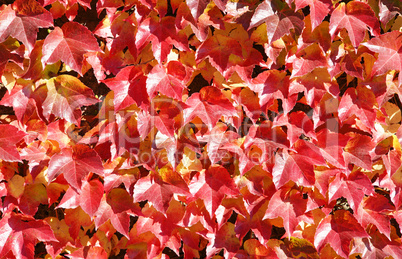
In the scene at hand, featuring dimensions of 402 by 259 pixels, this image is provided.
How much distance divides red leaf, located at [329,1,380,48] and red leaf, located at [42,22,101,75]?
2.79 feet

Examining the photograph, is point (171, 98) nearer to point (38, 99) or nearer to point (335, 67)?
point (38, 99)

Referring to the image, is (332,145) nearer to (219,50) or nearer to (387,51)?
(387,51)

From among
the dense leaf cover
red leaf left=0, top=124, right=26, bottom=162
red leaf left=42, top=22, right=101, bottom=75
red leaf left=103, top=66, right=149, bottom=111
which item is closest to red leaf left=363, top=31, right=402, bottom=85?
the dense leaf cover

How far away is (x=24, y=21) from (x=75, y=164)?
0.53 m

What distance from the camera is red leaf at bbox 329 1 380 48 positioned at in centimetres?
118

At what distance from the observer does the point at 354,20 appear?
1196 millimetres

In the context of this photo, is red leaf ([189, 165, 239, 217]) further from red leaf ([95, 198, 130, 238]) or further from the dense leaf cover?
red leaf ([95, 198, 130, 238])

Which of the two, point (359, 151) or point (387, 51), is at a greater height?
point (387, 51)

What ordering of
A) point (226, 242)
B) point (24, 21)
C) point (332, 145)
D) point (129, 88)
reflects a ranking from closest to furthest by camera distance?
point (24, 21) < point (129, 88) < point (332, 145) < point (226, 242)

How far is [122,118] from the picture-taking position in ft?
4.24

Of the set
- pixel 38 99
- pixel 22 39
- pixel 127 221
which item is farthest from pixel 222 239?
pixel 22 39

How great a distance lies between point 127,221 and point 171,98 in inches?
21.1

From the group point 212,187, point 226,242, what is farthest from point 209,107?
point 226,242

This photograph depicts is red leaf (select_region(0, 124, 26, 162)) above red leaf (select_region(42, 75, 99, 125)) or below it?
below
